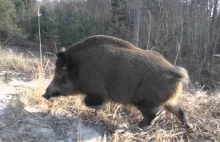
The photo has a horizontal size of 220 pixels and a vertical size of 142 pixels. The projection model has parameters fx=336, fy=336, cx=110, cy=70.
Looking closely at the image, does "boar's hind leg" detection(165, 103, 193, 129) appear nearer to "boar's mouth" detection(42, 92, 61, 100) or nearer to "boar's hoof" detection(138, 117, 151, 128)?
"boar's hoof" detection(138, 117, 151, 128)

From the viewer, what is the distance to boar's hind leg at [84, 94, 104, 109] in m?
4.04

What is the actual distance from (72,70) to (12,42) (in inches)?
961

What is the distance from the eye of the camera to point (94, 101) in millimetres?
4043

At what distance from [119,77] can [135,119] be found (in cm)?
68

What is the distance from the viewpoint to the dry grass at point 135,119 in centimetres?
393

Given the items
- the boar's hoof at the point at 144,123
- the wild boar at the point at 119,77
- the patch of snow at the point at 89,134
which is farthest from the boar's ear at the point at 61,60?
the boar's hoof at the point at 144,123

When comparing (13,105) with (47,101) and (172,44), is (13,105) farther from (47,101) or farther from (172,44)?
(172,44)

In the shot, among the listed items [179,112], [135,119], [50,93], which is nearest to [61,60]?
[50,93]

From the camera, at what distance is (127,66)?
13.1 ft

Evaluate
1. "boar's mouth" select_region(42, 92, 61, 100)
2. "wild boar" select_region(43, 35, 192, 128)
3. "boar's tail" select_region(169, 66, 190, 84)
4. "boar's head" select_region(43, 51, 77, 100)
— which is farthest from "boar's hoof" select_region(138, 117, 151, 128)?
"boar's mouth" select_region(42, 92, 61, 100)

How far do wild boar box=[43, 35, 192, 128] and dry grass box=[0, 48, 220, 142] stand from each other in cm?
15

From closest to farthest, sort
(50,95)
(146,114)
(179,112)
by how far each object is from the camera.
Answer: (146,114) → (179,112) → (50,95)

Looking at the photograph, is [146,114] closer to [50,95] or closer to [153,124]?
[153,124]

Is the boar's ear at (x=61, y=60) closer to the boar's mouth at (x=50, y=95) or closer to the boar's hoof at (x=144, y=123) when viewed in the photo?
the boar's mouth at (x=50, y=95)
